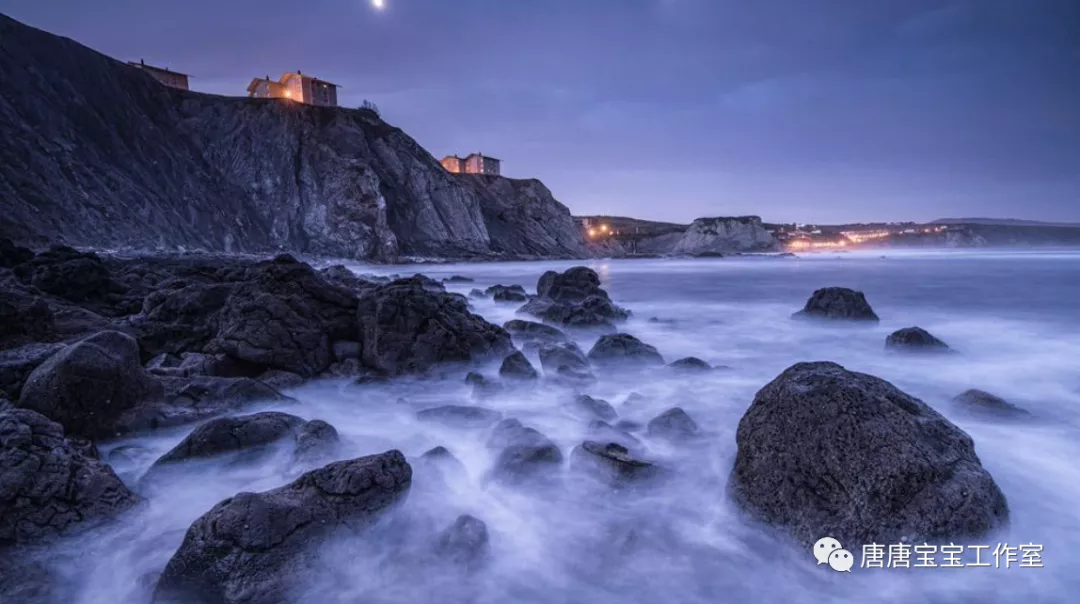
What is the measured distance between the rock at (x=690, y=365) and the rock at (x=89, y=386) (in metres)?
5.42

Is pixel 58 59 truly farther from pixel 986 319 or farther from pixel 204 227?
pixel 986 319

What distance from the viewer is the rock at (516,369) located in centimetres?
564

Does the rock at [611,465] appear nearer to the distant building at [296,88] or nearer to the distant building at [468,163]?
the distant building at [296,88]

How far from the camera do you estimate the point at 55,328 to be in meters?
5.05

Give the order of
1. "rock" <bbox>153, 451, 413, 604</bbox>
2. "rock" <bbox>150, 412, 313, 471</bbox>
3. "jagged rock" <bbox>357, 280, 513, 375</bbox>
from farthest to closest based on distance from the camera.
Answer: "jagged rock" <bbox>357, 280, 513, 375</bbox>, "rock" <bbox>150, 412, 313, 471</bbox>, "rock" <bbox>153, 451, 413, 604</bbox>

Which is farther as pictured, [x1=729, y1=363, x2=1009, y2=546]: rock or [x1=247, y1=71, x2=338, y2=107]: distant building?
[x1=247, y1=71, x2=338, y2=107]: distant building

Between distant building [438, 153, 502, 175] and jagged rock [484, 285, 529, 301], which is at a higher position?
distant building [438, 153, 502, 175]

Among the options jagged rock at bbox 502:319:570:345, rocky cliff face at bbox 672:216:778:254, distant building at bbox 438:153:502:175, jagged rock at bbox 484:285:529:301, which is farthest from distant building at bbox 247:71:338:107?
rocky cliff face at bbox 672:216:778:254

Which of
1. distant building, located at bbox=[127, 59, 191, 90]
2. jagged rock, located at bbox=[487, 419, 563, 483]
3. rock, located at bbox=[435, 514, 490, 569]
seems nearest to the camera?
rock, located at bbox=[435, 514, 490, 569]

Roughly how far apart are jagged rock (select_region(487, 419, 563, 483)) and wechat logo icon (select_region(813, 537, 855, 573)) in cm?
163

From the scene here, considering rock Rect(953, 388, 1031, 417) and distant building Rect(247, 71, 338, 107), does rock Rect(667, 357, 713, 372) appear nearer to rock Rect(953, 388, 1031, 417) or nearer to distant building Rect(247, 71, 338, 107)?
rock Rect(953, 388, 1031, 417)

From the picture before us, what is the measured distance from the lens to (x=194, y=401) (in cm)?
425

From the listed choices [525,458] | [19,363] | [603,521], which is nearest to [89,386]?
[19,363]

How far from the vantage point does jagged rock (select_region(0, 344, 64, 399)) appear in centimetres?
346
